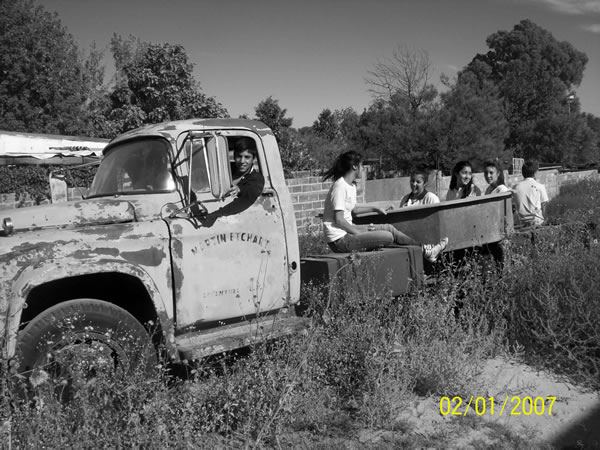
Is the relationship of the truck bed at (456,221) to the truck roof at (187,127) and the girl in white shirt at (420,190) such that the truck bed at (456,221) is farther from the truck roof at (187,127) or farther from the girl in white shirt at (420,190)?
the truck roof at (187,127)

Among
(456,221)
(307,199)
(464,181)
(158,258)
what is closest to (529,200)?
(464,181)

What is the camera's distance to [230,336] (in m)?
4.08

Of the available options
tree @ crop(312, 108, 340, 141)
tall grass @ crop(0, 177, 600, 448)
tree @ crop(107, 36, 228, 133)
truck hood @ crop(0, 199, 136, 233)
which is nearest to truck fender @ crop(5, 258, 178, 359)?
tall grass @ crop(0, 177, 600, 448)

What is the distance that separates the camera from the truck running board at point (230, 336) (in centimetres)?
382

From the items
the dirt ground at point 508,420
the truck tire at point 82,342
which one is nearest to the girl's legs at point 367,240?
the dirt ground at point 508,420

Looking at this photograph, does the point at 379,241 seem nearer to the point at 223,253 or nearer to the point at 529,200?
the point at 223,253

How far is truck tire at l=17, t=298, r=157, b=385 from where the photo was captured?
3166mm

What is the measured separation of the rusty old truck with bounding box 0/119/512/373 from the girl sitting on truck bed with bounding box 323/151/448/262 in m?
0.83

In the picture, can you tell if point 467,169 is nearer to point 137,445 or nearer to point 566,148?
point 137,445

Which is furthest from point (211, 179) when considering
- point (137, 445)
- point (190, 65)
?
point (190, 65)

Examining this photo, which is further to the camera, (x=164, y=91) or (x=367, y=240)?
(x=164, y=91)
